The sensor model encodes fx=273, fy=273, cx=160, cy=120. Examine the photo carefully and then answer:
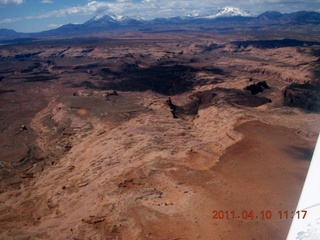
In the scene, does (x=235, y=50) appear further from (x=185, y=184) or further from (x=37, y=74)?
(x=185, y=184)

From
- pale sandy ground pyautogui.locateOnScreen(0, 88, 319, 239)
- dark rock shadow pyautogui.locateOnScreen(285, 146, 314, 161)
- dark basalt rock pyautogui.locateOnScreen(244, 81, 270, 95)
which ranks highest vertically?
dark basalt rock pyautogui.locateOnScreen(244, 81, 270, 95)

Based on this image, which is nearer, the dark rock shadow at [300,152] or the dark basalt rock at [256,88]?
the dark rock shadow at [300,152]

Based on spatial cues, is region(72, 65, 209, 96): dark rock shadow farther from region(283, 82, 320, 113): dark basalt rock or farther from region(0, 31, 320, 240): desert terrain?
region(283, 82, 320, 113): dark basalt rock

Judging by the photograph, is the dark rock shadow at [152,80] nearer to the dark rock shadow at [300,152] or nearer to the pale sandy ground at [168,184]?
the pale sandy ground at [168,184]

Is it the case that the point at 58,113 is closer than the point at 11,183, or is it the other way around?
the point at 11,183

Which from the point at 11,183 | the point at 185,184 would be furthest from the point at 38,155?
the point at 185,184

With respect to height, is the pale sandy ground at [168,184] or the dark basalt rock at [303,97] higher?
the dark basalt rock at [303,97]

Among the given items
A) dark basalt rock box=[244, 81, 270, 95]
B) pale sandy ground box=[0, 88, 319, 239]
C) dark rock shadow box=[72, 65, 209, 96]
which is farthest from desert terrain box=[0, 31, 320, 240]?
dark rock shadow box=[72, 65, 209, 96]
